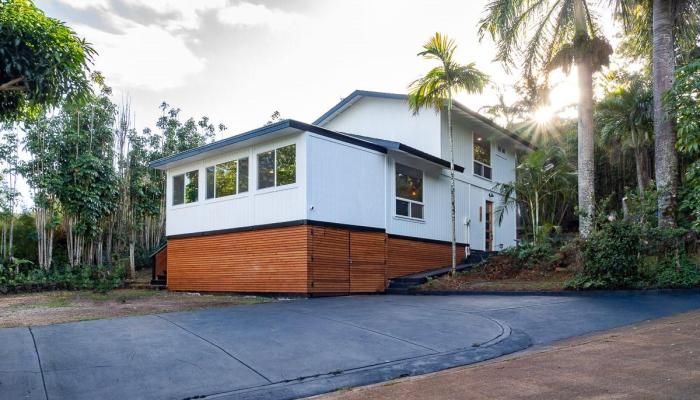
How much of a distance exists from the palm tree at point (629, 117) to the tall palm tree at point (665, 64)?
625cm

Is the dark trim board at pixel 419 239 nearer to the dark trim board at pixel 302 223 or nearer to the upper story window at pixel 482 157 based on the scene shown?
the dark trim board at pixel 302 223

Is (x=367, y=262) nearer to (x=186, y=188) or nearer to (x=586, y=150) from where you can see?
(x=186, y=188)

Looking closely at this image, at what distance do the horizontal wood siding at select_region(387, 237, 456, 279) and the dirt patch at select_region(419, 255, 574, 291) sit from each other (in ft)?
3.64

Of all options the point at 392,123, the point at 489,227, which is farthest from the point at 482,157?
the point at 392,123

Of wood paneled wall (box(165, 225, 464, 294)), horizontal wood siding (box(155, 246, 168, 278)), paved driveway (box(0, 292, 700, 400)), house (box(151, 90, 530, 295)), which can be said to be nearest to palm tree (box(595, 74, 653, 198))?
house (box(151, 90, 530, 295))

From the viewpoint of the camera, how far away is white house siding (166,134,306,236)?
13297 mm

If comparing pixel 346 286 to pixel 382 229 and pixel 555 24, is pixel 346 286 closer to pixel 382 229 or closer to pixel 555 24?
pixel 382 229

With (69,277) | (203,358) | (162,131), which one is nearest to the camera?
(203,358)

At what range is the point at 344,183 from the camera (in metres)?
14.2

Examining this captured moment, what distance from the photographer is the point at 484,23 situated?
16.6 meters

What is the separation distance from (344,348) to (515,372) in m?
2.29

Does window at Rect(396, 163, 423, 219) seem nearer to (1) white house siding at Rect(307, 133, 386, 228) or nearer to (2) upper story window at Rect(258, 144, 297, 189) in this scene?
(1) white house siding at Rect(307, 133, 386, 228)

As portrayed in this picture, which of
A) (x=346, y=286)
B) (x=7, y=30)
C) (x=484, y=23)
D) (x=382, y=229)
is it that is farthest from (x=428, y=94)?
(x=7, y=30)

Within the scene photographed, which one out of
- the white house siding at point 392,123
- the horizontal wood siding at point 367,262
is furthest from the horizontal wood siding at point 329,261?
the white house siding at point 392,123
